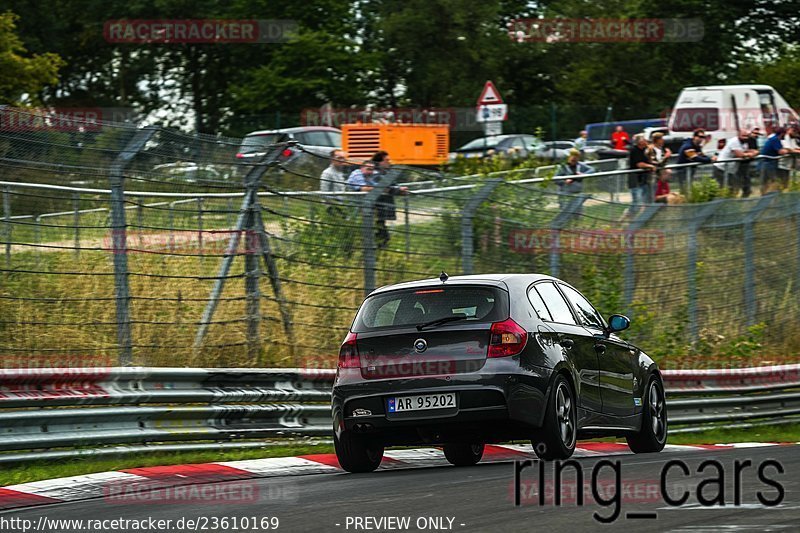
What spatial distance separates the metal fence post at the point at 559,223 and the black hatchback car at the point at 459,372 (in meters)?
7.59

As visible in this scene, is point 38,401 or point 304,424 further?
point 304,424

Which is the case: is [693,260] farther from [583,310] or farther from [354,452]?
[354,452]

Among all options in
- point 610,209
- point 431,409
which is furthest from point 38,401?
point 610,209

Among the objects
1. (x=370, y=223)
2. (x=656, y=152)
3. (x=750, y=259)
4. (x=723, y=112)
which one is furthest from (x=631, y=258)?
(x=723, y=112)

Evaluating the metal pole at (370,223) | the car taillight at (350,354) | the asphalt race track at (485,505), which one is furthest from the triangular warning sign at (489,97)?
the asphalt race track at (485,505)

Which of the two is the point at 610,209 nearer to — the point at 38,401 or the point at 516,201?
the point at 516,201

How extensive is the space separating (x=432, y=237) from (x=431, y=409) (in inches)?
241

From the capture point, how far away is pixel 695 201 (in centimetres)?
2509

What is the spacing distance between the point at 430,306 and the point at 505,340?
0.65m

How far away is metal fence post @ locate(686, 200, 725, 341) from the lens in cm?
2192

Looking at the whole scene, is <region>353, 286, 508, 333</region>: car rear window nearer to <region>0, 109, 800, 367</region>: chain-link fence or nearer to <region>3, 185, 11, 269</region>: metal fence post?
<region>0, 109, 800, 367</region>: chain-link fence

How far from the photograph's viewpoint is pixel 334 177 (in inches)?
626

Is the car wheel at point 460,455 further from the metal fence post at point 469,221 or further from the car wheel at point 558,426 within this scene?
the metal fence post at point 469,221

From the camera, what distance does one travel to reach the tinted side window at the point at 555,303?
11.7 metres
